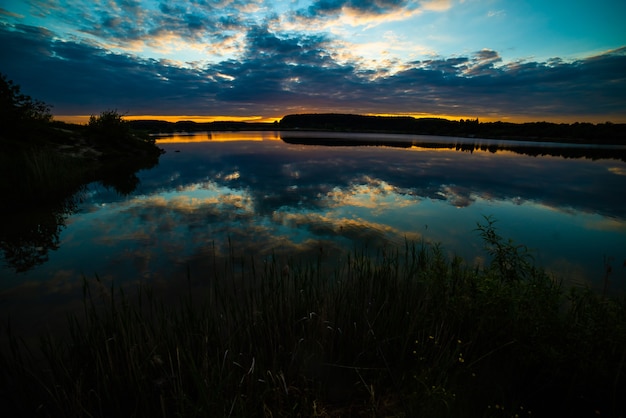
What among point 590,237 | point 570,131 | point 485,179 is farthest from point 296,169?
point 570,131

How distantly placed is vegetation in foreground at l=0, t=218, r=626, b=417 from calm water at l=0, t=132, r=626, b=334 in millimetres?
2346

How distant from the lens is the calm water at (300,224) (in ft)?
25.7

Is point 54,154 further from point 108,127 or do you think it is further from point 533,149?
point 533,149

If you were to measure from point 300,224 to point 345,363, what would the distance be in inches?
306

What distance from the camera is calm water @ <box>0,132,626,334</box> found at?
783 centimetres

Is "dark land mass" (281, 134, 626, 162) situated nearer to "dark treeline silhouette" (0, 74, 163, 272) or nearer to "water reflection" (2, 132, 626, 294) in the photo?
"water reflection" (2, 132, 626, 294)

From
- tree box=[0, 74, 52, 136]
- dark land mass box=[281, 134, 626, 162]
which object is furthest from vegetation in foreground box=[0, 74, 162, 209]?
dark land mass box=[281, 134, 626, 162]

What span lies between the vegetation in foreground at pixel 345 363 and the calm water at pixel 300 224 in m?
2.35

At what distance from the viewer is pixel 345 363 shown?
14.5 ft

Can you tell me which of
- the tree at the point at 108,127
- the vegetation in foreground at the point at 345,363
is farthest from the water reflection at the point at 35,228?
the tree at the point at 108,127

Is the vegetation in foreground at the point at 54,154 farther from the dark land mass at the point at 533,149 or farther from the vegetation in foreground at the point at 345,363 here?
the dark land mass at the point at 533,149

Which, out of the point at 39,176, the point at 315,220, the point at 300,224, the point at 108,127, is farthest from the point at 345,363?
the point at 108,127

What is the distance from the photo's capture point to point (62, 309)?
240 inches

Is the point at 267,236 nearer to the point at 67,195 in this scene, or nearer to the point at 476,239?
the point at 476,239
